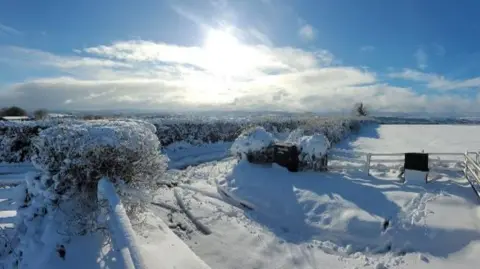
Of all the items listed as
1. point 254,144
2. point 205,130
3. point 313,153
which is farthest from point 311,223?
point 205,130

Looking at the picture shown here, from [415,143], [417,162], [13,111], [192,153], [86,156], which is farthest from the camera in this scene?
[13,111]

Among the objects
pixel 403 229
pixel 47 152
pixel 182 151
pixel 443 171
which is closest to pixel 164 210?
pixel 47 152

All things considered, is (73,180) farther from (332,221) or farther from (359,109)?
(359,109)

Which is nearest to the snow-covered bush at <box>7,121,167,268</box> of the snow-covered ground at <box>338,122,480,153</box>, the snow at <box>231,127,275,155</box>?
the snow at <box>231,127,275,155</box>

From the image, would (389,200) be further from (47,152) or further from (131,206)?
(47,152)

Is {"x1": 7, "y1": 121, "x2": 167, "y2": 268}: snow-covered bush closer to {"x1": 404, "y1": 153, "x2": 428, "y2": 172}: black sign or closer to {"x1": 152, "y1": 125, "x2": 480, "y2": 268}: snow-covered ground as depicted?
{"x1": 152, "y1": 125, "x2": 480, "y2": 268}: snow-covered ground

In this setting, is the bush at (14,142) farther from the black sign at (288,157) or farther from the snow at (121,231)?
the snow at (121,231)
